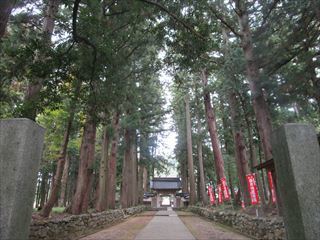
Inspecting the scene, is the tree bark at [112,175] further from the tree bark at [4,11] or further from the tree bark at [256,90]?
the tree bark at [4,11]

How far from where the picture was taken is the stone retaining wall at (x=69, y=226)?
21.2 ft

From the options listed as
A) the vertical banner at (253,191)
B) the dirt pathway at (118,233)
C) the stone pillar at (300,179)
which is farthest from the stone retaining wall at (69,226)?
the vertical banner at (253,191)

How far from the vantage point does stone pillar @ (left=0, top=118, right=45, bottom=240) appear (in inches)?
115

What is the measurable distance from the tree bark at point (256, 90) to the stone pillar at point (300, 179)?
581 centimetres

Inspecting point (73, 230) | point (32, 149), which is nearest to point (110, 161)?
point (73, 230)

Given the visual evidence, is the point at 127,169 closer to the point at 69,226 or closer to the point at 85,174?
the point at 85,174

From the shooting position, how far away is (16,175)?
3.02m

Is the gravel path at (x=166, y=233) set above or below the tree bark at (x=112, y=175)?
below

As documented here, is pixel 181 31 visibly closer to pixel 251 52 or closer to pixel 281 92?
pixel 251 52

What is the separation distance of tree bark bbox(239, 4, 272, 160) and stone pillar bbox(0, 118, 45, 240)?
763cm

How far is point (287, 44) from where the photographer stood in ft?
29.4

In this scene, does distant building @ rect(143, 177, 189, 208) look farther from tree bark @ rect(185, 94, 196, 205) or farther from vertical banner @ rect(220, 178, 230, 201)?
vertical banner @ rect(220, 178, 230, 201)

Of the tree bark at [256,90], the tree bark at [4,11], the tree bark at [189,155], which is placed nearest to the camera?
the tree bark at [4,11]

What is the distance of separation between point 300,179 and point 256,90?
6807 mm
